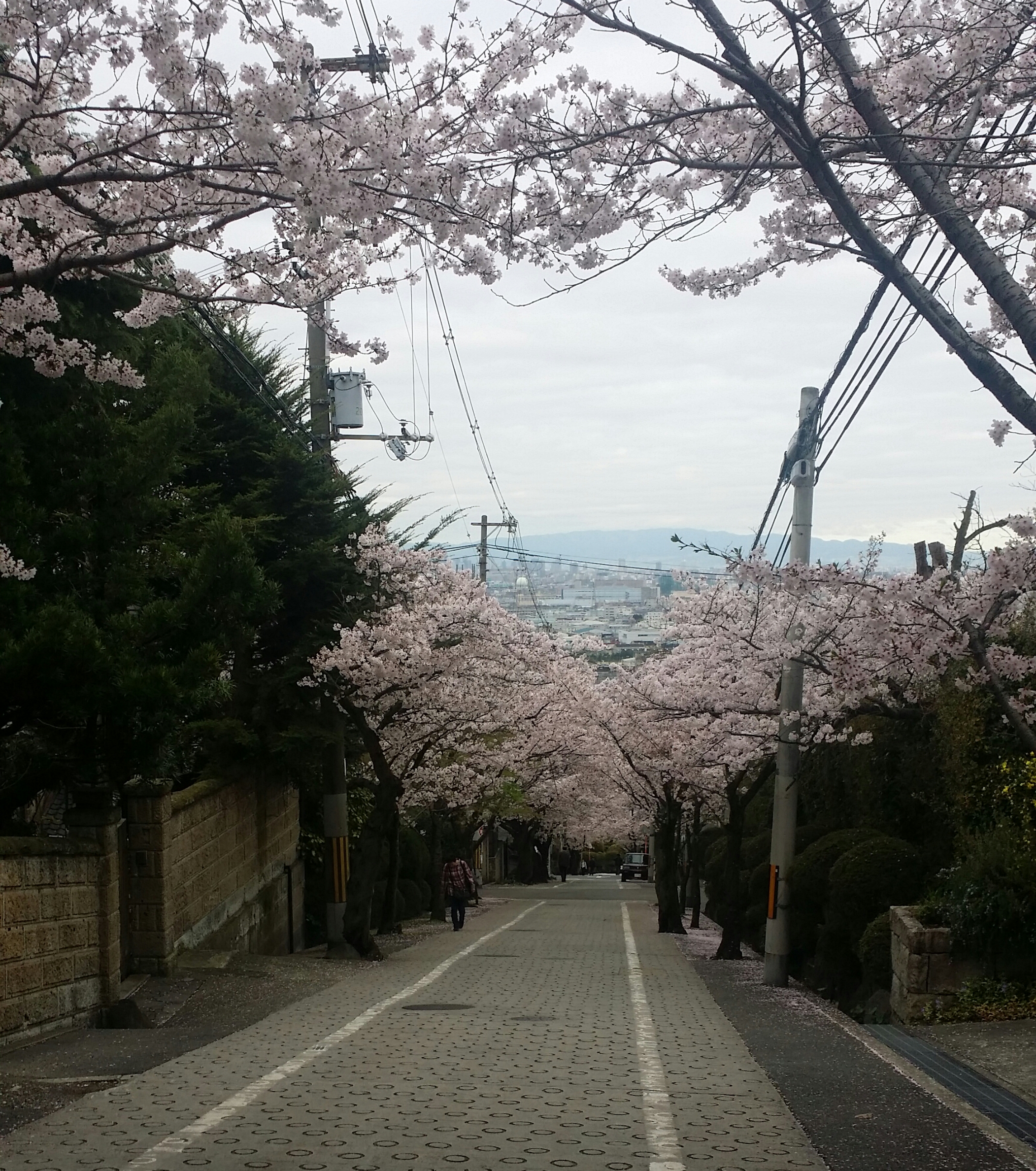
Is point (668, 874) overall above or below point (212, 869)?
below

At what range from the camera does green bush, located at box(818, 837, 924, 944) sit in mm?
16625

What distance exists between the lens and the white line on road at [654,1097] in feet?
22.3

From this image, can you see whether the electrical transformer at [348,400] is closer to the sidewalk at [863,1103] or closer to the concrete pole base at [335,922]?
the concrete pole base at [335,922]

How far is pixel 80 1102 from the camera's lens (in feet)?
27.2

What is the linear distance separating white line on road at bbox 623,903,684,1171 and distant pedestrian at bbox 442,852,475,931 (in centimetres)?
1372

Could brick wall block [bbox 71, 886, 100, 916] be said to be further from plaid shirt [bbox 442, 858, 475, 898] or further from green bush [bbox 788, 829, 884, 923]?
plaid shirt [bbox 442, 858, 475, 898]

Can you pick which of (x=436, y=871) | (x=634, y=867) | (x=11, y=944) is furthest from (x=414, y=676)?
(x=634, y=867)

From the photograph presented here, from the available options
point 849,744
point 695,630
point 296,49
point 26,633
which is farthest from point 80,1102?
point 695,630

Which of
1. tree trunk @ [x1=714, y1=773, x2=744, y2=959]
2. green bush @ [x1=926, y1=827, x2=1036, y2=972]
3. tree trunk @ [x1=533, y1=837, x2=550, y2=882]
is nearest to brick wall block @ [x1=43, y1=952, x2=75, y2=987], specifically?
green bush @ [x1=926, y1=827, x2=1036, y2=972]

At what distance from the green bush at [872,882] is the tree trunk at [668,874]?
14.2 metres

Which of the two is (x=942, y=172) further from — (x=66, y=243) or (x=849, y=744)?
(x=849, y=744)

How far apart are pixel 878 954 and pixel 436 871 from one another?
23328mm

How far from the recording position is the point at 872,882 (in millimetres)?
16688

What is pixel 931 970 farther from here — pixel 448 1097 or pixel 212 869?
pixel 212 869
